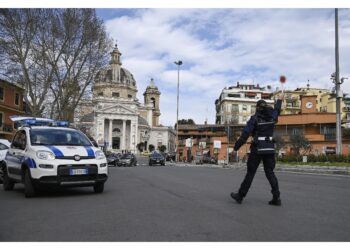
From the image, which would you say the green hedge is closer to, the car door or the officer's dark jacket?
the officer's dark jacket

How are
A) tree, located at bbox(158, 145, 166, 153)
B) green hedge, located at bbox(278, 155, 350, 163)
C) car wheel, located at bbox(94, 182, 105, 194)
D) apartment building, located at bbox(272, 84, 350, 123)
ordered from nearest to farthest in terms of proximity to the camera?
car wheel, located at bbox(94, 182, 105, 194)
green hedge, located at bbox(278, 155, 350, 163)
apartment building, located at bbox(272, 84, 350, 123)
tree, located at bbox(158, 145, 166, 153)

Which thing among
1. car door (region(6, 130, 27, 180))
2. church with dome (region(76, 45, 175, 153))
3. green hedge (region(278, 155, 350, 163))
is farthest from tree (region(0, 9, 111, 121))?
church with dome (region(76, 45, 175, 153))

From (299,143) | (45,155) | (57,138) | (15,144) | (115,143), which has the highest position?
(115,143)

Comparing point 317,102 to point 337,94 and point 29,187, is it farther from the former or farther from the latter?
point 29,187

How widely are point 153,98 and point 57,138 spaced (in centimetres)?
12248

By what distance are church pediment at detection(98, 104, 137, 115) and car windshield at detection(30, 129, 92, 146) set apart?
9975cm

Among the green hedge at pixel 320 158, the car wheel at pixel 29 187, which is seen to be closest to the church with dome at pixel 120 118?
the green hedge at pixel 320 158

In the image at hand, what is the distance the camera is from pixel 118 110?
111 m

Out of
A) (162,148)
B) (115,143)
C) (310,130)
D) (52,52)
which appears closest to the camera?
(52,52)

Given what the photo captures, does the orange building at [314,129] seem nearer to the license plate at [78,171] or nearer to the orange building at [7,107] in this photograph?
the orange building at [7,107]

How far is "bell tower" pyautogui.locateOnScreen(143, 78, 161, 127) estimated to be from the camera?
13012 cm

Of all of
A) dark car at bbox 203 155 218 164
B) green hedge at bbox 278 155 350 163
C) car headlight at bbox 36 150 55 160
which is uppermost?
car headlight at bbox 36 150 55 160

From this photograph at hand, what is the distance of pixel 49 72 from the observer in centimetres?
3419

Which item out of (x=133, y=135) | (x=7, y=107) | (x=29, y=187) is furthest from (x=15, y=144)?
(x=133, y=135)
